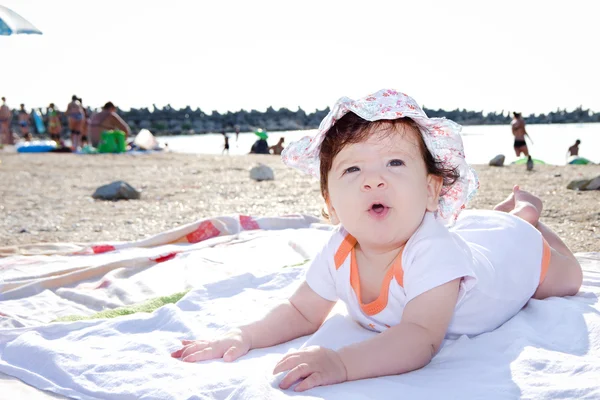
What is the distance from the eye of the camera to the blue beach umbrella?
283 inches

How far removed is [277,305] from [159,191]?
15.9ft

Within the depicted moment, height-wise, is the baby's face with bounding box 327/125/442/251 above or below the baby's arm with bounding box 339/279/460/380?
above

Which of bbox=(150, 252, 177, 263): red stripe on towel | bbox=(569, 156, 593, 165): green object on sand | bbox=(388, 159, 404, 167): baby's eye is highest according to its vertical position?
bbox=(388, 159, 404, 167): baby's eye

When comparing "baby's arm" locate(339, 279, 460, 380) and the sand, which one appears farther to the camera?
the sand

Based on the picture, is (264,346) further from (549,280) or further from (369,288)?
(549,280)

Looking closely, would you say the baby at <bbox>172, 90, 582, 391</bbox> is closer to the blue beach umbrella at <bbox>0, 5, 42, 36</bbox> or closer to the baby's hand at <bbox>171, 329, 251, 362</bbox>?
the baby's hand at <bbox>171, 329, 251, 362</bbox>

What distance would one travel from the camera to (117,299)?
249 cm

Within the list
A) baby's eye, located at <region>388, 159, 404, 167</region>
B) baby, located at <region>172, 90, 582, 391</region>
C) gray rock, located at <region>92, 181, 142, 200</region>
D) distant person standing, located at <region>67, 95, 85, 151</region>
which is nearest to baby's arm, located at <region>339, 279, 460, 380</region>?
baby, located at <region>172, 90, 582, 391</region>

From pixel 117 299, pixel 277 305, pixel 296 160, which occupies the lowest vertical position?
pixel 117 299

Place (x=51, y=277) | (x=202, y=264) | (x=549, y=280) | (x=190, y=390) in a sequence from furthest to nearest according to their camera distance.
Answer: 1. (x=202, y=264)
2. (x=51, y=277)
3. (x=549, y=280)
4. (x=190, y=390)

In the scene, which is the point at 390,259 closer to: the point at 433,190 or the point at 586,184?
the point at 433,190

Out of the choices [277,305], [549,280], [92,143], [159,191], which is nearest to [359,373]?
[277,305]

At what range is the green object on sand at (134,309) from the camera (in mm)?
2105

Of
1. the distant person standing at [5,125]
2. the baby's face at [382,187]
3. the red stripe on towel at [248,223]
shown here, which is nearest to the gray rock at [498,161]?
the red stripe on towel at [248,223]
